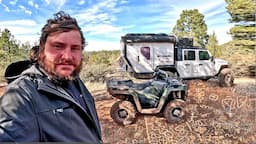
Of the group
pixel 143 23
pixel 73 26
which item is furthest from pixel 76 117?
pixel 143 23

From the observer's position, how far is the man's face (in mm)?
838

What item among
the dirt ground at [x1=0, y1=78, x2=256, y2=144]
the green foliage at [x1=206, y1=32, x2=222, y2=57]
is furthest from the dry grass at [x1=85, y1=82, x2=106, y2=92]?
the green foliage at [x1=206, y1=32, x2=222, y2=57]

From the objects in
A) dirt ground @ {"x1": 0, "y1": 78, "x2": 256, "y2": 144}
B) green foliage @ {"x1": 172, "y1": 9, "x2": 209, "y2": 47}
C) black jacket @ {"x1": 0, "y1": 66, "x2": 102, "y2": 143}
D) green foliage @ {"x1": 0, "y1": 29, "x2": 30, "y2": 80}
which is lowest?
dirt ground @ {"x1": 0, "y1": 78, "x2": 256, "y2": 144}

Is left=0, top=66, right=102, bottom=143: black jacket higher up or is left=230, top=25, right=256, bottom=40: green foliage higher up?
left=230, top=25, right=256, bottom=40: green foliage

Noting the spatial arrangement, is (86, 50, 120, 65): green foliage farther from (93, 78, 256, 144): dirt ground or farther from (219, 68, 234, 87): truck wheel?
(219, 68, 234, 87): truck wheel

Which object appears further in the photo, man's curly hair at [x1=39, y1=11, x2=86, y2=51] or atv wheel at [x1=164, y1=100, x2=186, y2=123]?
atv wheel at [x1=164, y1=100, x2=186, y2=123]

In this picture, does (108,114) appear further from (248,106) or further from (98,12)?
(248,106)

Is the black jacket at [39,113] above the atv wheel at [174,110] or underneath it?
above

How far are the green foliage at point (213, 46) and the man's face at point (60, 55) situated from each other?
146 cm

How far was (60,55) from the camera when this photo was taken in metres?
0.85

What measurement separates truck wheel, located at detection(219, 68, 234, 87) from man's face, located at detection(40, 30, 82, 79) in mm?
1529

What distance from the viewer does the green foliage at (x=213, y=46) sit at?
2.17 m

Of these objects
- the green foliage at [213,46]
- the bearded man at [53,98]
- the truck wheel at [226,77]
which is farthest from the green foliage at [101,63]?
the bearded man at [53,98]

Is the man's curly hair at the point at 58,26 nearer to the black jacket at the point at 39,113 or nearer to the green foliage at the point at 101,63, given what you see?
the black jacket at the point at 39,113
